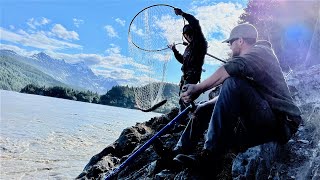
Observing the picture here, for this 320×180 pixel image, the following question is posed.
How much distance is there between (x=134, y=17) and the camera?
8.28m

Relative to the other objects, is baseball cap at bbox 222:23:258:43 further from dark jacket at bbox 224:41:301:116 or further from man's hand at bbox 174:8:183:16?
man's hand at bbox 174:8:183:16

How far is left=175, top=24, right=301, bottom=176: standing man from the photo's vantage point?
A: 4.39 metres

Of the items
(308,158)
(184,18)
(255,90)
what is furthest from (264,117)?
(184,18)

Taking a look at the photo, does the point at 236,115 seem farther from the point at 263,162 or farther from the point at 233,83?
the point at 263,162

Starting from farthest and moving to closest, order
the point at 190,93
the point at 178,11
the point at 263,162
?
the point at 178,11, the point at 263,162, the point at 190,93

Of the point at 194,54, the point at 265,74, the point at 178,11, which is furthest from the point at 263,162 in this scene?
the point at 178,11

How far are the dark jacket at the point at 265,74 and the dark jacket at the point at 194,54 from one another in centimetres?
359

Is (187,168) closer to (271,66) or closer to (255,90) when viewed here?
(255,90)

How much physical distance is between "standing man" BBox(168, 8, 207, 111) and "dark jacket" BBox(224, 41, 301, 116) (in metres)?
3.59

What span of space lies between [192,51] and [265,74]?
398 cm

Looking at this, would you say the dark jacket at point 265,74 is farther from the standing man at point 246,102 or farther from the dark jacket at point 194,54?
the dark jacket at point 194,54

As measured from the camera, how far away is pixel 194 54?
8422 mm

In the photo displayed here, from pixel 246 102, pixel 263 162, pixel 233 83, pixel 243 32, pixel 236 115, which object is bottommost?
pixel 263 162

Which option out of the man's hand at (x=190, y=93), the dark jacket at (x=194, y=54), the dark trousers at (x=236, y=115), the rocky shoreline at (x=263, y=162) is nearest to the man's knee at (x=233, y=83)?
the dark trousers at (x=236, y=115)
